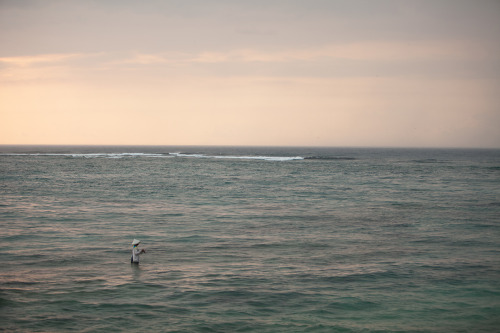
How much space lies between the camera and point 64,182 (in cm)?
5484

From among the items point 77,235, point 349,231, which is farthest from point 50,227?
point 349,231

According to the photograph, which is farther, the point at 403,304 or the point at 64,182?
the point at 64,182

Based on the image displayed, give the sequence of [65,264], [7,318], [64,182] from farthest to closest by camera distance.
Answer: [64,182] < [65,264] < [7,318]

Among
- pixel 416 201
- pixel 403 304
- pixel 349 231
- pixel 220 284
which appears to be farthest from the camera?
pixel 416 201

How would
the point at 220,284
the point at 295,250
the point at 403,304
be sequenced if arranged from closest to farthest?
the point at 403,304, the point at 220,284, the point at 295,250

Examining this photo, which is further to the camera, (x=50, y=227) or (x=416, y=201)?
(x=416, y=201)

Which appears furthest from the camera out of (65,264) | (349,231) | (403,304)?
(349,231)

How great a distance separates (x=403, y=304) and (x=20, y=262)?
15827mm

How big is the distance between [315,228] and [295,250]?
605 centimetres

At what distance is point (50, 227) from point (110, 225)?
3.55m

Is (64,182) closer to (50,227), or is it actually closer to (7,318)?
(50,227)

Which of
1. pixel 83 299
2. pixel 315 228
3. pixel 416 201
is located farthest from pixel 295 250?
pixel 416 201

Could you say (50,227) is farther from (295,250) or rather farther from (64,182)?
(64,182)

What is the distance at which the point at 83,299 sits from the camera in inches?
559
